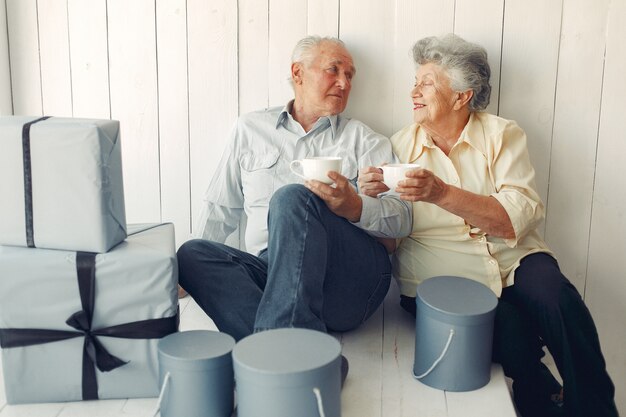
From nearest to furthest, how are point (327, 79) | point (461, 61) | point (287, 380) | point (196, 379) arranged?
point (287, 380)
point (196, 379)
point (461, 61)
point (327, 79)

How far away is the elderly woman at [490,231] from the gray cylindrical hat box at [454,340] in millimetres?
167

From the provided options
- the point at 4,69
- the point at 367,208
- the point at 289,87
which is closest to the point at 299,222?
the point at 367,208

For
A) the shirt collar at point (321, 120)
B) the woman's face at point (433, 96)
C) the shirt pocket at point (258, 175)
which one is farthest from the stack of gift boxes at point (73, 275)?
the woman's face at point (433, 96)

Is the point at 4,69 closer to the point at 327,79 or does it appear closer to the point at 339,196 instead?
the point at 327,79

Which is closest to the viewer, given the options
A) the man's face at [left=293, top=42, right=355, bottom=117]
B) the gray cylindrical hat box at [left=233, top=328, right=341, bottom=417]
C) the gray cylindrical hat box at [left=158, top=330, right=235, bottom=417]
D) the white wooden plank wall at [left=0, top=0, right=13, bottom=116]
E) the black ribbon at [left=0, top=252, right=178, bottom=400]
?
the gray cylindrical hat box at [left=233, top=328, right=341, bottom=417]

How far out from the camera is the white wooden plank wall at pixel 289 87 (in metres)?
2.08

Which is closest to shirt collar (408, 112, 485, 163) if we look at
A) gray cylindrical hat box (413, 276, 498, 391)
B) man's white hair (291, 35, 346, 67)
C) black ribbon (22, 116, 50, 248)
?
man's white hair (291, 35, 346, 67)

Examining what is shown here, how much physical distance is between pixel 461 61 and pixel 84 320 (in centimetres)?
130

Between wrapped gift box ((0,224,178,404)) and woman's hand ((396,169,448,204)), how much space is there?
1.99 ft

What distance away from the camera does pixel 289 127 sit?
214 cm

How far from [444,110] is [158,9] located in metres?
1.04

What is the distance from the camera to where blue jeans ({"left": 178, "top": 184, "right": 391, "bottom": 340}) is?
1.59m

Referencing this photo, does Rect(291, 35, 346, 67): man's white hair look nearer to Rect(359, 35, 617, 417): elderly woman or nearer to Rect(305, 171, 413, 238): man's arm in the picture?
Rect(359, 35, 617, 417): elderly woman

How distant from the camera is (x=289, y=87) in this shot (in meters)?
2.21
